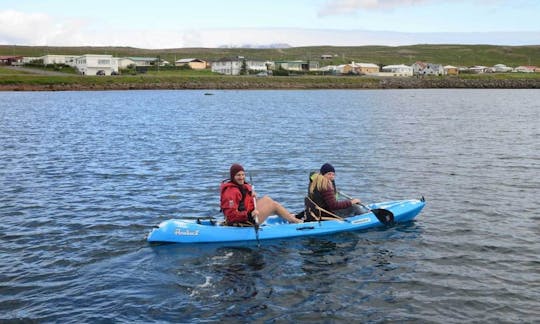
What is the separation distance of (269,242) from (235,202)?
5.11ft

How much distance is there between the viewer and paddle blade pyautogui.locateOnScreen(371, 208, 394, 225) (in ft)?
58.2

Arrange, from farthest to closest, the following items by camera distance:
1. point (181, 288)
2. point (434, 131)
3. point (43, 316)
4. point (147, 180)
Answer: point (434, 131) < point (147, 180) < point (181, 288) < point (43, 316)

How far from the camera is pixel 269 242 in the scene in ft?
53.4

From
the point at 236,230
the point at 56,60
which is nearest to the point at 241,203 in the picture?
the point at 236,230

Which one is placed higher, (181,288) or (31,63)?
(31,63)

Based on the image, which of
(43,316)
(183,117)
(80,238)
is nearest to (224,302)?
(43,316)

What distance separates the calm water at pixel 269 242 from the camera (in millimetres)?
12039

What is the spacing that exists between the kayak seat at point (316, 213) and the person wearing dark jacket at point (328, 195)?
0.48 feet

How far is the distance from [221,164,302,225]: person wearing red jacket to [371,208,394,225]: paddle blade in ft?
11.0

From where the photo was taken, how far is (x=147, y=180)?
2512 centimetres

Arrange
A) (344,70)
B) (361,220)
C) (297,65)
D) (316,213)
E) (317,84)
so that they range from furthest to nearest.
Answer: (297,65) < (344,70) < (317,84) < (361,220) < (316,213)

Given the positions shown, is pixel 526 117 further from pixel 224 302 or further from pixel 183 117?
pixel 224 302

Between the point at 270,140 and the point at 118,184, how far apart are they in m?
17.0

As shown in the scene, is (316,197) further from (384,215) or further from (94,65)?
(94,65)
